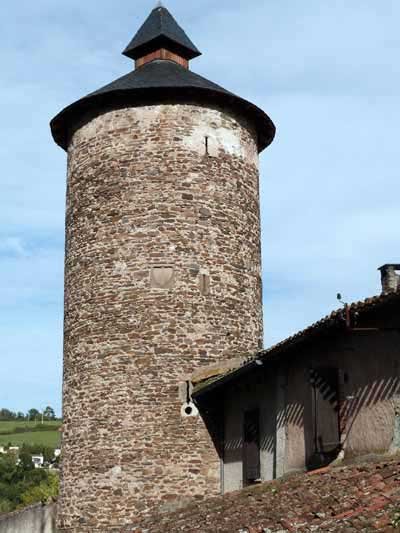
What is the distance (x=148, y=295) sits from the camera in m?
16.0

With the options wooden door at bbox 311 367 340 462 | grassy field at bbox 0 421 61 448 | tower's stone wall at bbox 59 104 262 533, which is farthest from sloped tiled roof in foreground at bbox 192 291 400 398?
grassy field at bbox 0 421 61 448

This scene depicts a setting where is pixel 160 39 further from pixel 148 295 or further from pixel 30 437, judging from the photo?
pixel 30 437

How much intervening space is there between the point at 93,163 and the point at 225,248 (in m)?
3.12

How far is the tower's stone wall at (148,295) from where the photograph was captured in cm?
1538

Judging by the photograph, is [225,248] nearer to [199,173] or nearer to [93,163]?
[199,173]

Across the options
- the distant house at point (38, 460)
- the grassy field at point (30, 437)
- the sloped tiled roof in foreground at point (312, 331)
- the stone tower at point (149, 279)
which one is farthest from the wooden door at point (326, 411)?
the grassy field at point (30, 437)

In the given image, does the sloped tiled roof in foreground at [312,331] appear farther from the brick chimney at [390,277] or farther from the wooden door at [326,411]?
the brick chimney at [390,277]

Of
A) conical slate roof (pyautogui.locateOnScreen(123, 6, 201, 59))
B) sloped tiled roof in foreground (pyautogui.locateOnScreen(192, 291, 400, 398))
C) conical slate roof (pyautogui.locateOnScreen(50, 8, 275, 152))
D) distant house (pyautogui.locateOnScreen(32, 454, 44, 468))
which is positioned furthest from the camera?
distant house (pyautogui.locateOnScreen(32, 454, 44, 468))

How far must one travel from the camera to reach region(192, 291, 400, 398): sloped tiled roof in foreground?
34.4ft

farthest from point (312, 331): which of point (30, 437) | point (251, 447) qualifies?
point (30, 437)

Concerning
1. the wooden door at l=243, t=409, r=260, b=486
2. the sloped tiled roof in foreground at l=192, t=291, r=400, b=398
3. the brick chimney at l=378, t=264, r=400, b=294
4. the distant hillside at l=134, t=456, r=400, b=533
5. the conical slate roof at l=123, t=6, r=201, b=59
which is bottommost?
the distant hillside at l=134, t=456, r=400, b=533

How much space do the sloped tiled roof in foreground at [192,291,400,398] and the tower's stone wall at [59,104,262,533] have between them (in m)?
Answer: 1.04

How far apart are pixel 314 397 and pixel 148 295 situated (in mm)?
4495

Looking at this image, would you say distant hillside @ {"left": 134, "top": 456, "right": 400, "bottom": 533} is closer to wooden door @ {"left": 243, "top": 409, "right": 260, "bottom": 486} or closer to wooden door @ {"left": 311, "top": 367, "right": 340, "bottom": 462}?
wooden door @ {"left": 311, "top": 367, "right": 340, "bottom": 462}
